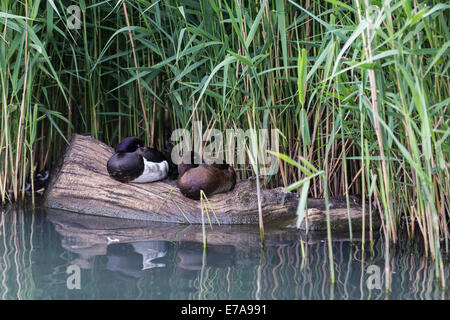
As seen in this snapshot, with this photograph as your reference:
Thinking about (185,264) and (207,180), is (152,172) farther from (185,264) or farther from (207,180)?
(185,264)

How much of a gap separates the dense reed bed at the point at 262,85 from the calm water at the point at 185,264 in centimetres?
22

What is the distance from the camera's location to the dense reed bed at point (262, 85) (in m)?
2.58

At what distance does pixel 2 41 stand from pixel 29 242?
1.20m

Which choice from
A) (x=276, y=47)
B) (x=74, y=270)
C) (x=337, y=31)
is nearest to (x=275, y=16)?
(x=276, y=47)

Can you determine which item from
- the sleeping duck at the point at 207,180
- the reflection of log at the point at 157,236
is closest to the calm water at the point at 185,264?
the reflection of log at the point at 157,236

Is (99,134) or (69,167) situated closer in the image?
(69,167)

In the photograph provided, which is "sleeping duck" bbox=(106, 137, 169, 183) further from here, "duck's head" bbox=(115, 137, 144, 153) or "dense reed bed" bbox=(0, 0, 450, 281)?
"dense reed bed" bbox=(0, 0, 450, 281)

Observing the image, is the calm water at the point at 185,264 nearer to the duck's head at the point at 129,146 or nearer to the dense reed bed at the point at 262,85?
the dense reed bed at the point at 262,85

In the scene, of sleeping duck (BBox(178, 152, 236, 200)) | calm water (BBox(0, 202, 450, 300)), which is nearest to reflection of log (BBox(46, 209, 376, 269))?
calm water (BBox(0, 202, 450, 300))

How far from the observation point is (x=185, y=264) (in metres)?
2.68

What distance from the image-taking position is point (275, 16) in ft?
10.4

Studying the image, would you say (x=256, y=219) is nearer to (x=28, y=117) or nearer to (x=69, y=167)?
(x=69, y=167)

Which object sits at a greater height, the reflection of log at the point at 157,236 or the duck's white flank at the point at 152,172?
the duck's white flank at the point at 152,172

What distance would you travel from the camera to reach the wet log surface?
11.2 feet
